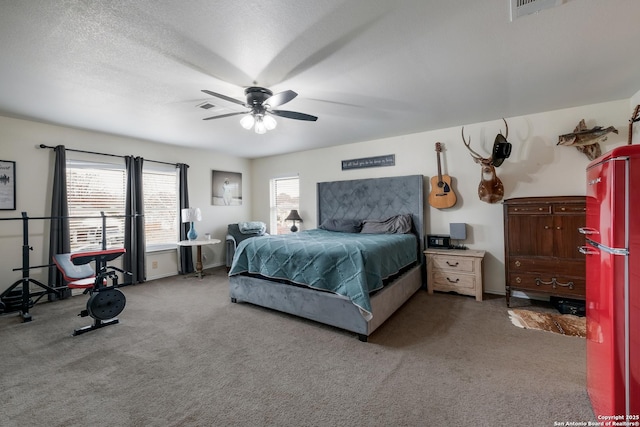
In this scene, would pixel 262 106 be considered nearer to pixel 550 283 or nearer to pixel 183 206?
pixel 183 206

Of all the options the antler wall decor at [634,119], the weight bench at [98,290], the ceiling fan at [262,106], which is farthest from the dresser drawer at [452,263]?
the weight bench at [98,290]

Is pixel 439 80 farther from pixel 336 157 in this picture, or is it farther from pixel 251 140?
pixel 251 140

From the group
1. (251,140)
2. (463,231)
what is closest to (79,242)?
(251,140)

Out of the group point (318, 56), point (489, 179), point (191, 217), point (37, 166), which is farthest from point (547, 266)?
point (37, 166)

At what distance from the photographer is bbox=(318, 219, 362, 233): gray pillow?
15.5 ft

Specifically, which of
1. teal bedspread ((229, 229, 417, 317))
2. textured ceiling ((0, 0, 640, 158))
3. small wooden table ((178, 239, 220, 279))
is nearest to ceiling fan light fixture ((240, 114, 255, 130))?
textured ceiling ((0, 0, 640, 158))

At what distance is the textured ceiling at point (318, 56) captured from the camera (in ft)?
5.56

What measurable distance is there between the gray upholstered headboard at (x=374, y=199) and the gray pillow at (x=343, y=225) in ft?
0.67

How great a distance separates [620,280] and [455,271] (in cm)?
259

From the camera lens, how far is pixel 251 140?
190 inches

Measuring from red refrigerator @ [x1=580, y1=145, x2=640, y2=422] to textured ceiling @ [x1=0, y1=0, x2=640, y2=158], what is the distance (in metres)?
1.16

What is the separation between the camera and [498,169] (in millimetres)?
3857

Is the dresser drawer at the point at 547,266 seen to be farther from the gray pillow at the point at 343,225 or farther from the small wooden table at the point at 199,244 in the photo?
the small wooden table at the point at 199,244

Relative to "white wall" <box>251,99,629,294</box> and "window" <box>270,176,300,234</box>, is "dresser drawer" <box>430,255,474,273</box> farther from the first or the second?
"window" <box>270,176,300,234</box>
